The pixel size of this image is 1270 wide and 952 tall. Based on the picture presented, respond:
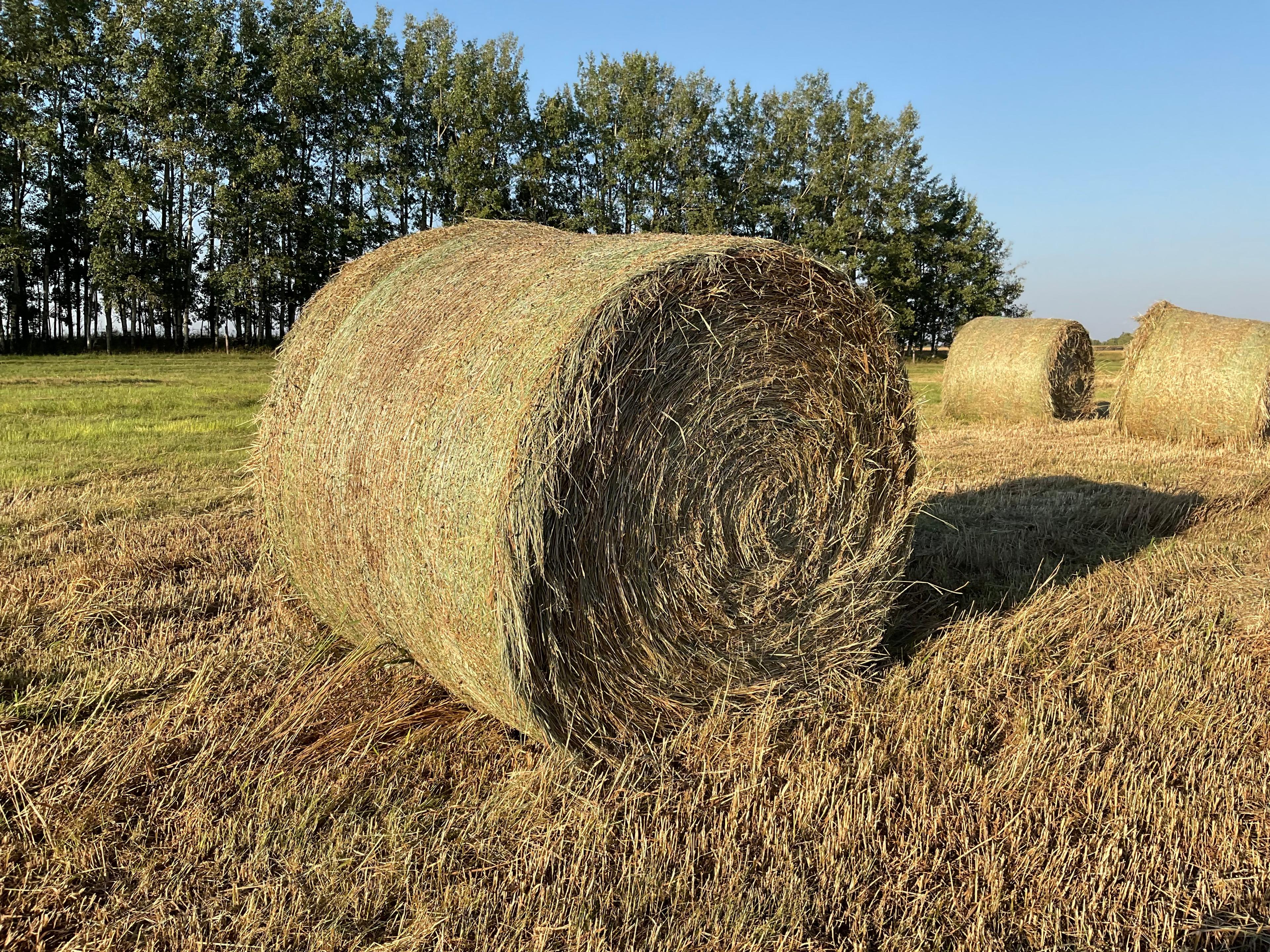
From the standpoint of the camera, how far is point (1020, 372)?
46.0 feet

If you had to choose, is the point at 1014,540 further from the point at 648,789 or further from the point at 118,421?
the point at 118,421

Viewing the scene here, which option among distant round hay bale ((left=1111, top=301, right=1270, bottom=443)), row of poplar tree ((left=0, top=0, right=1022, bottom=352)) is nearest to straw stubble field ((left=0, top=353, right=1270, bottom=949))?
distant round hay bale ((left=1111, top=301, right=1270, bottom=443))

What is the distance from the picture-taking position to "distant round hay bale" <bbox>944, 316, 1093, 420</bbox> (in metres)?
13.9

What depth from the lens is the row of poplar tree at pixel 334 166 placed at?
107 ft

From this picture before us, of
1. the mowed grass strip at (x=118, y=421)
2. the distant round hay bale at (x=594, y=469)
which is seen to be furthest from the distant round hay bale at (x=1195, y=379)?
the mowed grass strip at (x=118, y=421)

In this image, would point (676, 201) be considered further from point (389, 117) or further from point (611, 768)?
point (611, 768)

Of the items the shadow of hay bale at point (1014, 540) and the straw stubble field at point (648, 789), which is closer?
the straw stubble field at point (648, 789)

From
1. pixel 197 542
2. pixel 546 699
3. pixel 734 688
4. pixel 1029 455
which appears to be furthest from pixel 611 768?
pixel 1029 455

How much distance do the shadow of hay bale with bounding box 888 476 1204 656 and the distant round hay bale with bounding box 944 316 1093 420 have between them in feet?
19.6

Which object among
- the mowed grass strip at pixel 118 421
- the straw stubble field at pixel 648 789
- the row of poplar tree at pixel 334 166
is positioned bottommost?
the straw stubble field at pixel 648 789

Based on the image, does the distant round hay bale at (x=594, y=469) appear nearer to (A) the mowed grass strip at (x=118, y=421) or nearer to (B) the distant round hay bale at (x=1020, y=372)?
(A) the mowed grass strip at (x=118, y=421)

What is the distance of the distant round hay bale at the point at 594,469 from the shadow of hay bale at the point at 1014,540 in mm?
791

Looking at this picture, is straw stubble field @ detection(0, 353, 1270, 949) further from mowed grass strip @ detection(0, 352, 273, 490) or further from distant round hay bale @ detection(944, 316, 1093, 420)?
distant round hay bale @ detection(944, 316, 1093, 420)

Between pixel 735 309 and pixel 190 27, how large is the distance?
3872 centimetres
